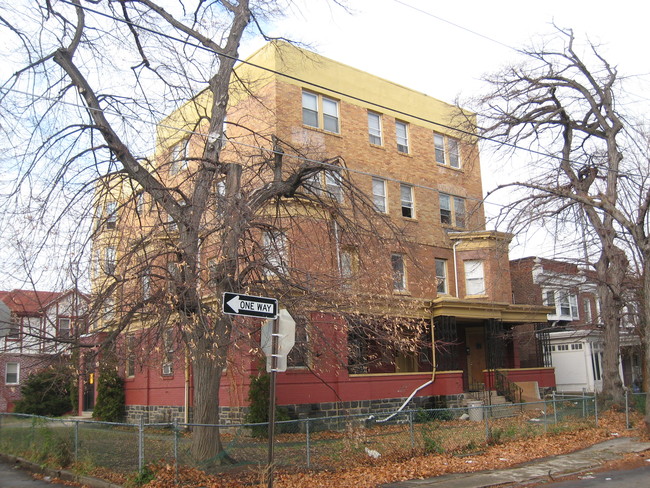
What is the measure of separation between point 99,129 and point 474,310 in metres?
17.4

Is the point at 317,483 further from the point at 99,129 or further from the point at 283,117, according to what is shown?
the point at 283,117

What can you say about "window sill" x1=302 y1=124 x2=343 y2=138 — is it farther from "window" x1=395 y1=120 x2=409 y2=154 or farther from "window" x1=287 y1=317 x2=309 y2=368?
"window" x1=287 y1=317 x2=309 y2=368

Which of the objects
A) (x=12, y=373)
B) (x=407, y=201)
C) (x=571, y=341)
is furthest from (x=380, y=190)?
(x=12, y=373)

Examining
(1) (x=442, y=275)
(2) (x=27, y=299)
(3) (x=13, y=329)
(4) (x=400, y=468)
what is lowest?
(4) (x=400, y=468)

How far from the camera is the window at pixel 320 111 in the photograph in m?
24.5

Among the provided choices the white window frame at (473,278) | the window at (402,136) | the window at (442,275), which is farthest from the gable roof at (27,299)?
the white window frame at (473,278)

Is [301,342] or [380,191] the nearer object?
[301,342]

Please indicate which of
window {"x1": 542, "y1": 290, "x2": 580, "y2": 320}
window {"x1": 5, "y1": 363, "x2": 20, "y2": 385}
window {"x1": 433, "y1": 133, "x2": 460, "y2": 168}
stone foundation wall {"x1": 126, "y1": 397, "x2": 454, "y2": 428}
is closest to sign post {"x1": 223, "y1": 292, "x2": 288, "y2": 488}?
stone foundation wall {"x1": 126, "y1": 397, "x2": 454, "y2": 428}

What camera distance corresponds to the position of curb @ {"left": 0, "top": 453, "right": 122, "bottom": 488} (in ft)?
36.4

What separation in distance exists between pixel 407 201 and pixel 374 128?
3529 millimetres

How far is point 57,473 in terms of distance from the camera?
12.7 meters

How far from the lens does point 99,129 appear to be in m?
12.4

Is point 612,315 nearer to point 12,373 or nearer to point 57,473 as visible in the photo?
point 57,473

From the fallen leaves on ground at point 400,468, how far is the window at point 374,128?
48.1 ft
